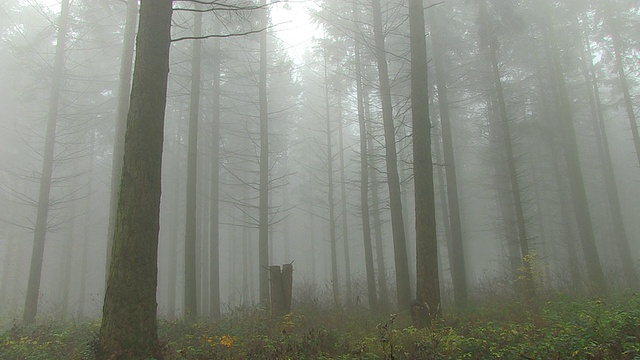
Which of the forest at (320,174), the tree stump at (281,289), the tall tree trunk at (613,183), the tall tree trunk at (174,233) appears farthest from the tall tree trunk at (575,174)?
the tall tree trunk at (174,233)

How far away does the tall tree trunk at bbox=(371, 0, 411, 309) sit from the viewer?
1123cm

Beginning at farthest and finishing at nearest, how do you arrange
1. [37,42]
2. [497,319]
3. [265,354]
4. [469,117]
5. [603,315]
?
[469,117] < [37,42] < [497,319] < [603,315] < [265,354]

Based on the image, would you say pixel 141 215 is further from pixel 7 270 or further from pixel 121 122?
pixel 7 270

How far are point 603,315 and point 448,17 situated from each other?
46.6 feet

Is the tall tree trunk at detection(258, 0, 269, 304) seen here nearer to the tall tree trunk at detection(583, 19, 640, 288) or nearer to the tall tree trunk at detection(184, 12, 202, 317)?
the tall tree trunk at detection(184, 12, 202, 317)

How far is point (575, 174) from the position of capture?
15.9 metres

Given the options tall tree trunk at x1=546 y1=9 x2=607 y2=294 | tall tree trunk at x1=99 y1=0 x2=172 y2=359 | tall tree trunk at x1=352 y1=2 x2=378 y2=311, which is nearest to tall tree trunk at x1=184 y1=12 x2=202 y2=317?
tall tree trunk at x1=352 y1=2 x2=378 y2=311

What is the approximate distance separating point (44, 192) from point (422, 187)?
12459 millimetres

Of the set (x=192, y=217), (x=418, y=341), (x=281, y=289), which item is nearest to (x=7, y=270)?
(x=192, y=217)

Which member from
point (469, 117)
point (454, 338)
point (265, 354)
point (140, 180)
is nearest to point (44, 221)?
point (140, 180)

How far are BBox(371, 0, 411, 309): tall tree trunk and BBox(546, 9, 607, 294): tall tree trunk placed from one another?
716cm

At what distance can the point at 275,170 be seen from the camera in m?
32.2

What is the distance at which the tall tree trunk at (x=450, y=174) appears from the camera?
41.9 ft

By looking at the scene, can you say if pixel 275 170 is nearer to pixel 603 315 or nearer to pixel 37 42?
pixel 37 42
